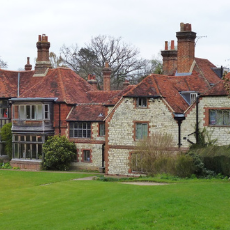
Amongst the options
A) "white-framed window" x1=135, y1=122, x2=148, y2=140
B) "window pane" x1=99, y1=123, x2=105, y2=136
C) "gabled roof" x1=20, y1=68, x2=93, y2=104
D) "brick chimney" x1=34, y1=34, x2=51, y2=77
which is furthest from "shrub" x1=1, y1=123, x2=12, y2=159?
"white-framed window" x1=135, y1=122, x2=148, y2=140

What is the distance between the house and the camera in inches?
1433

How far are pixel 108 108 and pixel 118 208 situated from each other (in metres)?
20.5

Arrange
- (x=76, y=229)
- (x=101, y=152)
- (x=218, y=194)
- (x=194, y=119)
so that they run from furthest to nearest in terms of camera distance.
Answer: (x=101, y=152) < (x=194, y=119) < (x=218, y=194) < (x=76, y=229)

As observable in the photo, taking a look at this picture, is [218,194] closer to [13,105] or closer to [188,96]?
[188,96]

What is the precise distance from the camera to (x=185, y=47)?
137ft

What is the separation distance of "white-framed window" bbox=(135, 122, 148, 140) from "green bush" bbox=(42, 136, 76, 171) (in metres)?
7.25

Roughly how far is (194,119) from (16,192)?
42.7 ft

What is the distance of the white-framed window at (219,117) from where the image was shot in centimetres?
3500

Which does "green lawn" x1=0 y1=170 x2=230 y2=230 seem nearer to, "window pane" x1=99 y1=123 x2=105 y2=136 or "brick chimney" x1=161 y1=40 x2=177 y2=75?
"window pane" x1=99 y1=123 x2=105 y2=136

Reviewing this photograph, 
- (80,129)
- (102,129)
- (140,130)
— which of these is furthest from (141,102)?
(80,129)

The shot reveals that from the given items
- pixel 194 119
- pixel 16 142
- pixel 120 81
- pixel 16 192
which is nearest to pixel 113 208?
pixel 16 192

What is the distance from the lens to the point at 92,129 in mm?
43719

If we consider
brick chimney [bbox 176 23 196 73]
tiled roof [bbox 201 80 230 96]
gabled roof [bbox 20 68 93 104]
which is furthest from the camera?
gabled roof [bbox 20 68 93 104]

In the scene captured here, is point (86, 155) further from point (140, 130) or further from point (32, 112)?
point (140, 130)
